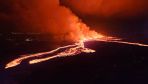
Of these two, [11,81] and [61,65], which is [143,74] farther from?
[11,81]

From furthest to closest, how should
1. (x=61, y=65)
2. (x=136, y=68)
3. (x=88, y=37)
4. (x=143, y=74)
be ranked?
1. (x=88, y=37)
2. (x=61, y=65)
3. (x=136, y=68)
4. (x=143, y=74)

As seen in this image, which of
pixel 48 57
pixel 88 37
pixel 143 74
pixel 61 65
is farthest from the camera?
pixel 88 37

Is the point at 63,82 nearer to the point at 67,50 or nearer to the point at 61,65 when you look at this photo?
the point at 61,65

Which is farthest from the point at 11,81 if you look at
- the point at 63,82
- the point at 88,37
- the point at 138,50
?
the point at 88,37

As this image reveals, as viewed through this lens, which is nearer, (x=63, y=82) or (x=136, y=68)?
(x=63, y=82)
